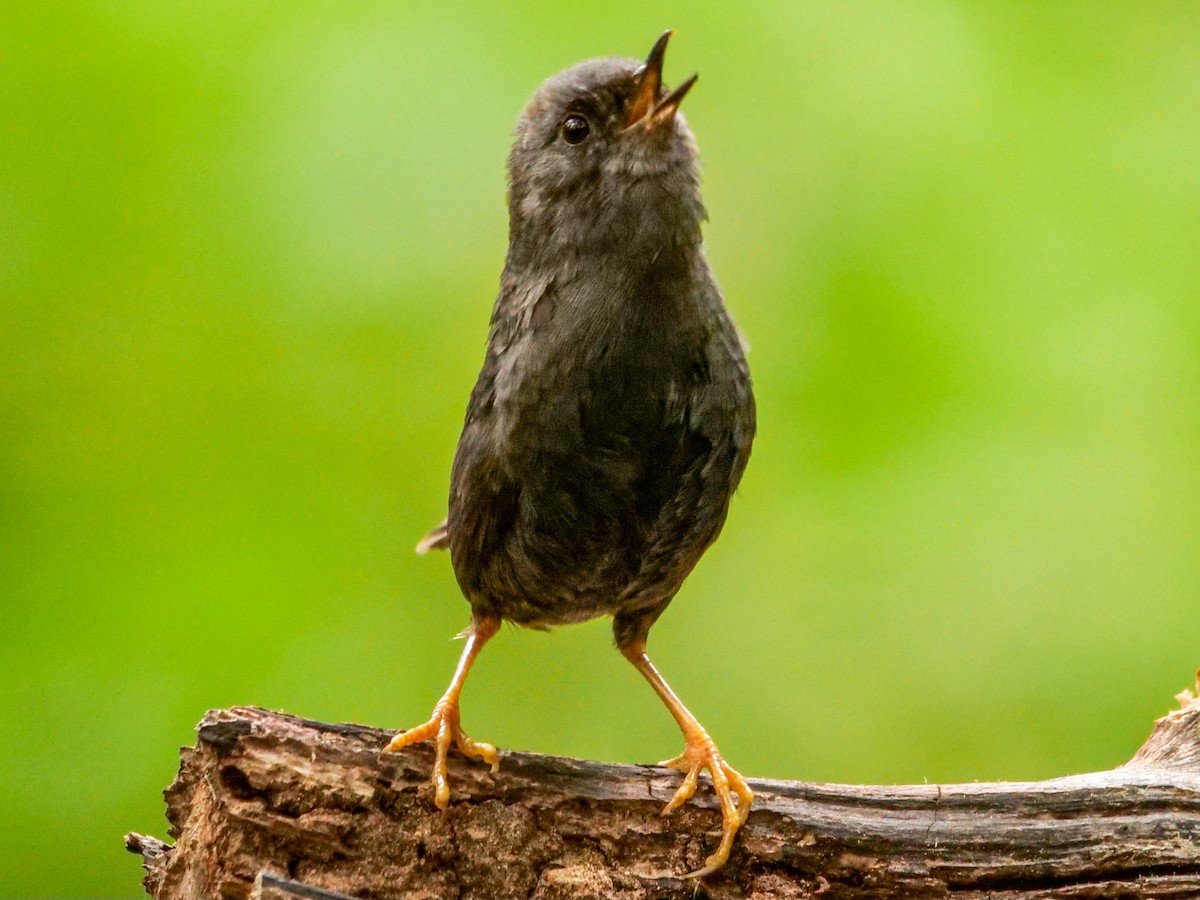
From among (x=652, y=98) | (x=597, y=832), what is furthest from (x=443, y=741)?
(x=652, y=98)

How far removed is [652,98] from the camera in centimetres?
337

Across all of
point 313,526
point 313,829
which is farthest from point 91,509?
point 313,829

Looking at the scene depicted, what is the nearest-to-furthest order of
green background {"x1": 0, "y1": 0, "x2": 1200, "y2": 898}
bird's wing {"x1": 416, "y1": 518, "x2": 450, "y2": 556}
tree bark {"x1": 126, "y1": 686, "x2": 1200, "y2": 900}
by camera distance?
tree bark {"x1": 126, "y1": 686, "x2": 1200, "y2": 900}, bird's wing {"x1": 416, "y1": 518, "x2": 450, "y2": 556}, green background {"x1": 0, "y1": 0, "x2": 1200, "y2": 898}

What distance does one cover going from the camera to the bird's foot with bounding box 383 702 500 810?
3.22m

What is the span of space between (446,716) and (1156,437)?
3.59 m

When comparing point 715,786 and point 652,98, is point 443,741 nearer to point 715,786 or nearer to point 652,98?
point 715,786

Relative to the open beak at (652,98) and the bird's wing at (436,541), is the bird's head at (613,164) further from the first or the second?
the bird's wing at (436,541)

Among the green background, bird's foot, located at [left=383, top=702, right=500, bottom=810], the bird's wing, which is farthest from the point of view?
the green background

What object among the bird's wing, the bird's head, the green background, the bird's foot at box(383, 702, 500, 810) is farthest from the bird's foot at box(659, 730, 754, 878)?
the green background

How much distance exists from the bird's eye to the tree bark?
1.69 metres

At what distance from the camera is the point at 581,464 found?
3.36 meters

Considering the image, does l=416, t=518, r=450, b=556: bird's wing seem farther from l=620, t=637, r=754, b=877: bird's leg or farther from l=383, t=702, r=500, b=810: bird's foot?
l=620, t=637, r=754, b=877: bird's leg

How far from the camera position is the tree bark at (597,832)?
303 cm

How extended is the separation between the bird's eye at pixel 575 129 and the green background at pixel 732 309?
192 centimetres
